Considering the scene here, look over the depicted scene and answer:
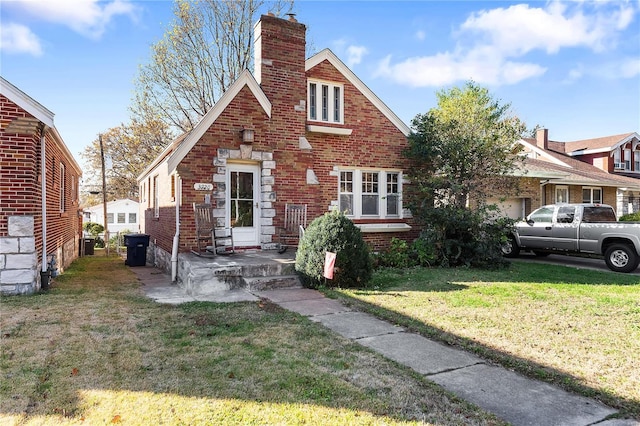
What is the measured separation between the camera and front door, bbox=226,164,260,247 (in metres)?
10.3

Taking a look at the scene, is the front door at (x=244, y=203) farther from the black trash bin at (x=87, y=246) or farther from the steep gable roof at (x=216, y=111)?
the black trash bin at (x=87, y=246)

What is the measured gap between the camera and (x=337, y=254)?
7668mm

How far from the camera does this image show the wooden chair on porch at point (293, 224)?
10.7 meters

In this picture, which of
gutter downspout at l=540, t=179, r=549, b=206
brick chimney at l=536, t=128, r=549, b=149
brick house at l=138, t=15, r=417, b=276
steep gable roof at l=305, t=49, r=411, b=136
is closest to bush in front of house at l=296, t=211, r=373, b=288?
brick house at l=138, t=15, r=417, b=276

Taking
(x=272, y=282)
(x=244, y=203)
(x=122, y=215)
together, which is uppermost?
(x=244, y=203)

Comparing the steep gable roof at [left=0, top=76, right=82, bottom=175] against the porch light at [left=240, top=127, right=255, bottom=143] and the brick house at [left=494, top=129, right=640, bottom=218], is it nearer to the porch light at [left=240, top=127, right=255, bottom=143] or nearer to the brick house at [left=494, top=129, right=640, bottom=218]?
the porch light at [left=240, top=127, right=255, bottom=143]

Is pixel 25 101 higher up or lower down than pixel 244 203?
higher up

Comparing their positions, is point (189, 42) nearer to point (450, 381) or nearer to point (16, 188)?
point (16, 188)

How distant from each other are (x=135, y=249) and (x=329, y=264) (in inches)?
334

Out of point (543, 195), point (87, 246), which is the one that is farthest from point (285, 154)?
point (543, 195)

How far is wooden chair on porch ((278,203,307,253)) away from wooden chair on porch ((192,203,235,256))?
151 cm

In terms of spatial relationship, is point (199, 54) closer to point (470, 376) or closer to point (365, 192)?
point (365, 192)

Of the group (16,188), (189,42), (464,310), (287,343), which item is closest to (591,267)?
(464,310)

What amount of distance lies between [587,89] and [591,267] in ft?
26.1
